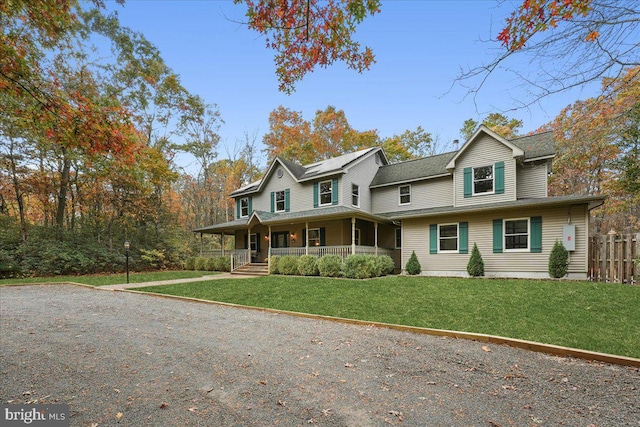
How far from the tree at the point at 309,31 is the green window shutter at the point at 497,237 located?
1104 centimetres

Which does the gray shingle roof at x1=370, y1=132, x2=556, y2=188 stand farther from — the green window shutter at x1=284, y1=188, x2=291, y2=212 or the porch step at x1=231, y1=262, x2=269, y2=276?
the porch step at x1=231, y1=262, x2=269, y2=276

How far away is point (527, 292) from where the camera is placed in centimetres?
803

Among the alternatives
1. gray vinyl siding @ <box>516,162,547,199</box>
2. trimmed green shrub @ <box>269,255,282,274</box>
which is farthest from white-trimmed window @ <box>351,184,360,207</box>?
gray vinyl siding @ <box>516,162,547,199</box>

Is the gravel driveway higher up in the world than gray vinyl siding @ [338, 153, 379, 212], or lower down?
lower down

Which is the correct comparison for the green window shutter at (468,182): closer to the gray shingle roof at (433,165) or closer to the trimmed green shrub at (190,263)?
the gray shingle roof at (433,165)

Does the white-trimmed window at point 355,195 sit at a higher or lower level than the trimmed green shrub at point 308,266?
higher

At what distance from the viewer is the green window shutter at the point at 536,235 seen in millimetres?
11500

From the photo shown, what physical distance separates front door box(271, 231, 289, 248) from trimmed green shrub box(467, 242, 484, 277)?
11.1 meters

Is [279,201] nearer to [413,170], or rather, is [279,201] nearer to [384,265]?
[384,265]

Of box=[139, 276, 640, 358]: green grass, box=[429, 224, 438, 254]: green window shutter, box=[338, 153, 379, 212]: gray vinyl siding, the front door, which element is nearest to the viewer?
box=[139, 276, 640, 358]: green grass

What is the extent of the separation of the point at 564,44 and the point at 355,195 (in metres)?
13.8

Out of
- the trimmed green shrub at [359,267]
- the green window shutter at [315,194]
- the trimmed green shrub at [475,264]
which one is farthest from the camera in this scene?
the green window shutter at [315,194]

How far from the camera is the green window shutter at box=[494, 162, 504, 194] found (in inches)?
510

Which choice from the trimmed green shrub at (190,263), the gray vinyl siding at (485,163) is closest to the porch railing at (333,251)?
the gray vinyl siding at (485,163)
